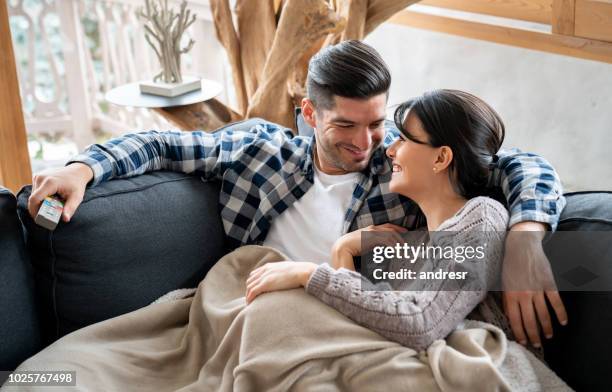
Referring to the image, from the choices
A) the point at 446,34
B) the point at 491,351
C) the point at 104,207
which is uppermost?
the point at 446,34

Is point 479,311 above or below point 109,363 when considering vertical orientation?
above

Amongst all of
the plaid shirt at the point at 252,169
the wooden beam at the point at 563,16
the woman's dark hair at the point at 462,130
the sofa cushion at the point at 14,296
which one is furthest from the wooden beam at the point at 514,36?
the sofa cushion at the point at 14,296

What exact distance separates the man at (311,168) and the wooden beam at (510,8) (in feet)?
3.81

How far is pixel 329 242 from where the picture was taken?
1728mm

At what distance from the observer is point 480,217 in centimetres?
138

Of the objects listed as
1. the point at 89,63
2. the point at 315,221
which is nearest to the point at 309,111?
the point at 315,221

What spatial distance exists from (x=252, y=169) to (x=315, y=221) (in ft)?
0.74

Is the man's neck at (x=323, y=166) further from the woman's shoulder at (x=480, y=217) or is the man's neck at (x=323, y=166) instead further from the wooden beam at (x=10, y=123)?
the wooden beam at (x=10, y=123)

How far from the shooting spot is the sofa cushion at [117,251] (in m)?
1.59

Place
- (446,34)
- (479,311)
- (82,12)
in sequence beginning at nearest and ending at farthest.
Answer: (479,311)
(446,34)
(82,12)

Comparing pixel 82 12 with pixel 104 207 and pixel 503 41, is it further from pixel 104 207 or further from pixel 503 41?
pixel 104 207

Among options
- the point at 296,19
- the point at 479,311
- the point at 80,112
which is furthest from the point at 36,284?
the point at 80,112

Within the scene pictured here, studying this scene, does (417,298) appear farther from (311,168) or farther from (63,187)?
(63,187)

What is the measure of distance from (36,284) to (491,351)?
1.04 metres
